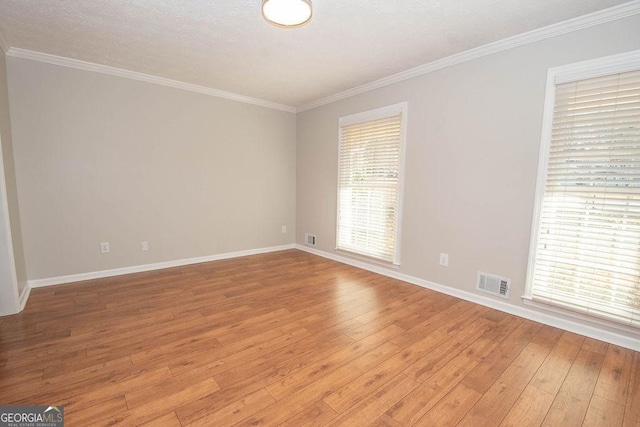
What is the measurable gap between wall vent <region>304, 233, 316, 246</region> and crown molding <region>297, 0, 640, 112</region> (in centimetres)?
251

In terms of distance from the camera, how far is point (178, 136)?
388cm

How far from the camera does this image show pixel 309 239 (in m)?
5.03

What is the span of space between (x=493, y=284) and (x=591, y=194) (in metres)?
1.12

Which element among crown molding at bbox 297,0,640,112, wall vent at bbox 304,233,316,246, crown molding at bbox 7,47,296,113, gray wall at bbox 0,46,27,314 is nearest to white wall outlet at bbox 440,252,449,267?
crown molding at bbox 297,0,640,112

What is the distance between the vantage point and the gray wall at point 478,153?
7.90 ft

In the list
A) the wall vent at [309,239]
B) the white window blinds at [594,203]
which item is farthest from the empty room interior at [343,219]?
the wall vent at [309,239]

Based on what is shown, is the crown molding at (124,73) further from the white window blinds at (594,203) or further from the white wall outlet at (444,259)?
the white window blinds at (594,203)

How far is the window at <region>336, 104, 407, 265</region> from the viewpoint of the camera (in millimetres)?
3545

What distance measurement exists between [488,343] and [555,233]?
1133 millimetres

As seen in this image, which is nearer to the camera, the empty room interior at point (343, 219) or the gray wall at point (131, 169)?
the empty room interior at point (343, 219)

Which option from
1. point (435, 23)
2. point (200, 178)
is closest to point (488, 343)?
point (435, 23)

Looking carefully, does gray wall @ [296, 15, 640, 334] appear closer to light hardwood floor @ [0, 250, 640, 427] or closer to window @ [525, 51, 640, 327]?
window @ [525, 51, 640, 327]

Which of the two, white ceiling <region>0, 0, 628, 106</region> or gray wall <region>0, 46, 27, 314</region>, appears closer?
white ceiling <region>0, 0, 628, 106</region>

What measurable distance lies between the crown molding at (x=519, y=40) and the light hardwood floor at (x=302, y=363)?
251 cm
